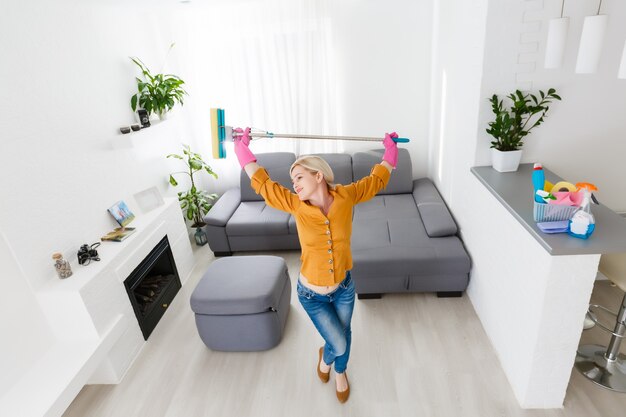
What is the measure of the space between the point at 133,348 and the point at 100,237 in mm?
856

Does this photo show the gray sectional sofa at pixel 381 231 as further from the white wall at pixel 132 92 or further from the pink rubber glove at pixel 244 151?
the pink rubber glove at pixel 244 151

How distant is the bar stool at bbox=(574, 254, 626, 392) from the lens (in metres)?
2.04

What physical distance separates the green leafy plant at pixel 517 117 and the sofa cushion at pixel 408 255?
2.82ft

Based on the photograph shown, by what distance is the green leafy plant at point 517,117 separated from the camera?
2322mm

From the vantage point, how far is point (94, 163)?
278 centimetres

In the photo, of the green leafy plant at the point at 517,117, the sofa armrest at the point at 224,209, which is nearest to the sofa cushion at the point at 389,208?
the green leafy plant at the point at 517,117

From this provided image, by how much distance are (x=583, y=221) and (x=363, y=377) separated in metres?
1.54

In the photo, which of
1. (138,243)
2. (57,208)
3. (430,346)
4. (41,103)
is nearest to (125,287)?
(138,243)

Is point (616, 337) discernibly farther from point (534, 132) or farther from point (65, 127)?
point (65, 127)

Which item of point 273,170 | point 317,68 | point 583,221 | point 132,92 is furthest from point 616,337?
point 132,92

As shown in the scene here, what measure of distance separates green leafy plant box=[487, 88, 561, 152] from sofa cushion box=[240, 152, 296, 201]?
2204 mm

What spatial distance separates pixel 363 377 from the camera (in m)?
2.42

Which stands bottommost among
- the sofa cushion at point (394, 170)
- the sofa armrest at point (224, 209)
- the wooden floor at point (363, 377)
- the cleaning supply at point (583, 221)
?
the wooden floor at point (363, 377)

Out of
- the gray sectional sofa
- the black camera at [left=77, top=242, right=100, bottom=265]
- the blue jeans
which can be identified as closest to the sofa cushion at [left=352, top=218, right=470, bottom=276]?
the gray sectional sofa
